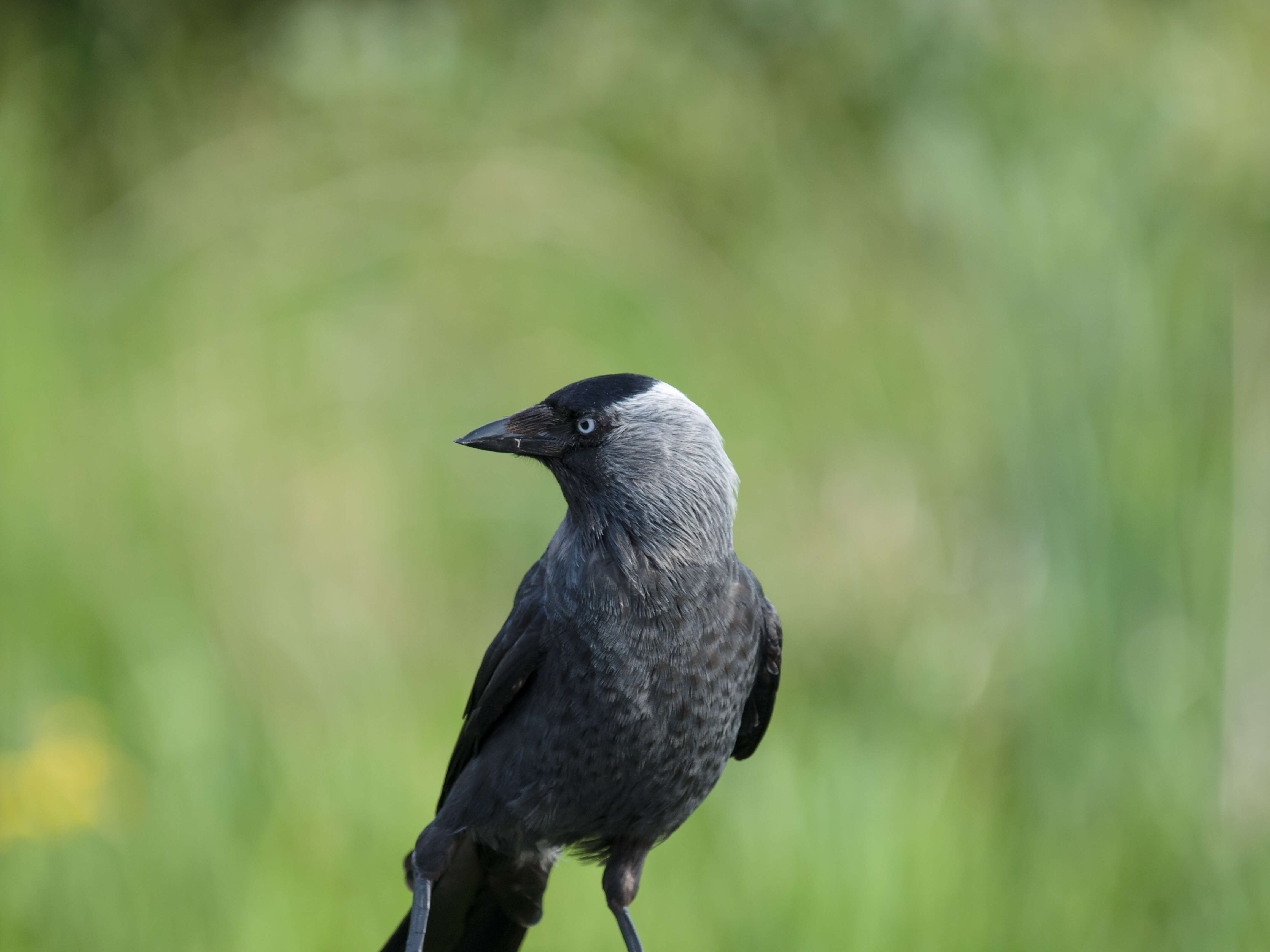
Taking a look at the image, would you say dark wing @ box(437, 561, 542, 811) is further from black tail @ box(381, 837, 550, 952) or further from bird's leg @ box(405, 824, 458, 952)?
black tail @ box(381, 837, 550, 952)

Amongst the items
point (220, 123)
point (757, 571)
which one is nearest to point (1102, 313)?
point (757, 571)

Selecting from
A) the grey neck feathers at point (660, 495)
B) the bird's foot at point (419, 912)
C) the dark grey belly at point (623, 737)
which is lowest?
the bird's foot at point (419, 912)

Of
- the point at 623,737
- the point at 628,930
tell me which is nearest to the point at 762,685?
the point at 623,737

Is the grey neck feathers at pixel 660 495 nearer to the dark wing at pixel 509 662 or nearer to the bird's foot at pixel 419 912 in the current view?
the dark wing at pixel 509 662

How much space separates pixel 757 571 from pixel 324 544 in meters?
1.79

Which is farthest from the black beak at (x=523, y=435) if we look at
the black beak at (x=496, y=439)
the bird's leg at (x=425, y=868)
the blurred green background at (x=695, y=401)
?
the blurred green background at (x=695, y=401)

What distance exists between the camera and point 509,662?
1771 mm

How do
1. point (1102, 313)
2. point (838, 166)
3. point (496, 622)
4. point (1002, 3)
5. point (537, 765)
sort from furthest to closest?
point (838, 166)
point (496, 622)
point (1002, 3)
point (1102, 313)
point (537, 765)

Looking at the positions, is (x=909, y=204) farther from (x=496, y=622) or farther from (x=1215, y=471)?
A: (x=496, y=622)

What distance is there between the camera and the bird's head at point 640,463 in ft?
5.03

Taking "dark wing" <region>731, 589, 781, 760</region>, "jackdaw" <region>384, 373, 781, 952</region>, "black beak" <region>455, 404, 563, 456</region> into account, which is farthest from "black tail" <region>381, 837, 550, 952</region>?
"black beak" <region>455, 404, 563, 456</region>

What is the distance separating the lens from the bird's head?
5.03ft

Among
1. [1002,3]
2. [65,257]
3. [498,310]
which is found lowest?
[498,310]

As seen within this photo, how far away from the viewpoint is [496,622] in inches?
212
